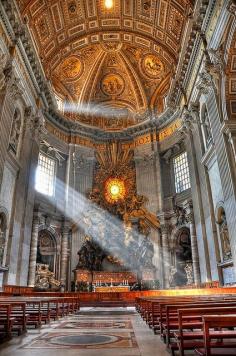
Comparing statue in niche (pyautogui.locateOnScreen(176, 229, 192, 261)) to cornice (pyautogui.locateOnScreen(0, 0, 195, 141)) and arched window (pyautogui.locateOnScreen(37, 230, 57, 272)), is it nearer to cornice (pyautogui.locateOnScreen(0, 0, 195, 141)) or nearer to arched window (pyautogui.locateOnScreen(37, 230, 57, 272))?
arched window (pyautogui.locateOnScreen(37, 230, 57, 272))

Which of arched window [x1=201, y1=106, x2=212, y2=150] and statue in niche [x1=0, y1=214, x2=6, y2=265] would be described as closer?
statue in niche [x1=0, y1=214, x2=6, y2=265]

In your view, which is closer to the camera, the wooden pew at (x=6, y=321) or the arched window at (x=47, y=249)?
the wooden pew at (x=6, y=321)

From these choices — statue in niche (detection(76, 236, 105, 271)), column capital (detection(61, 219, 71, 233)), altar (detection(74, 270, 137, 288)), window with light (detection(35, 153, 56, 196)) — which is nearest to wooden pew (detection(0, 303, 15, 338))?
altar (detection(74, 270, 137, 288))

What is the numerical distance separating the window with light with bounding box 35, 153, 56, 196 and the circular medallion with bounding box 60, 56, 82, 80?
6454 mm

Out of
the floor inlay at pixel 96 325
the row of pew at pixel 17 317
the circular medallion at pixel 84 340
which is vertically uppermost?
the row of pew at pixel 17 317

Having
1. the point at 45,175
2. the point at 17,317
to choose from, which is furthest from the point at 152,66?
the point at 17,317

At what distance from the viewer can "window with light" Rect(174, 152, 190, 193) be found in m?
17.0

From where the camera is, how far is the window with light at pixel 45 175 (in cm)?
1687

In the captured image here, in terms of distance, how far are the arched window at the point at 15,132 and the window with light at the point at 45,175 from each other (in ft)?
12.2

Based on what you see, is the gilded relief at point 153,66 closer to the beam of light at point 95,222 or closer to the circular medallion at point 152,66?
the circular medallion at point 152,66

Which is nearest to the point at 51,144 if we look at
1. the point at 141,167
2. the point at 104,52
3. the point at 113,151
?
the point at 113,151

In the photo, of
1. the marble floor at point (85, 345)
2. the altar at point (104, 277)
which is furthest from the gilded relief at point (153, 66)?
the marble floor at point (85, 345)

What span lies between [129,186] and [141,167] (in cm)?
150

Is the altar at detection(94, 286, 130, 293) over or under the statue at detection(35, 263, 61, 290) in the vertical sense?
under
